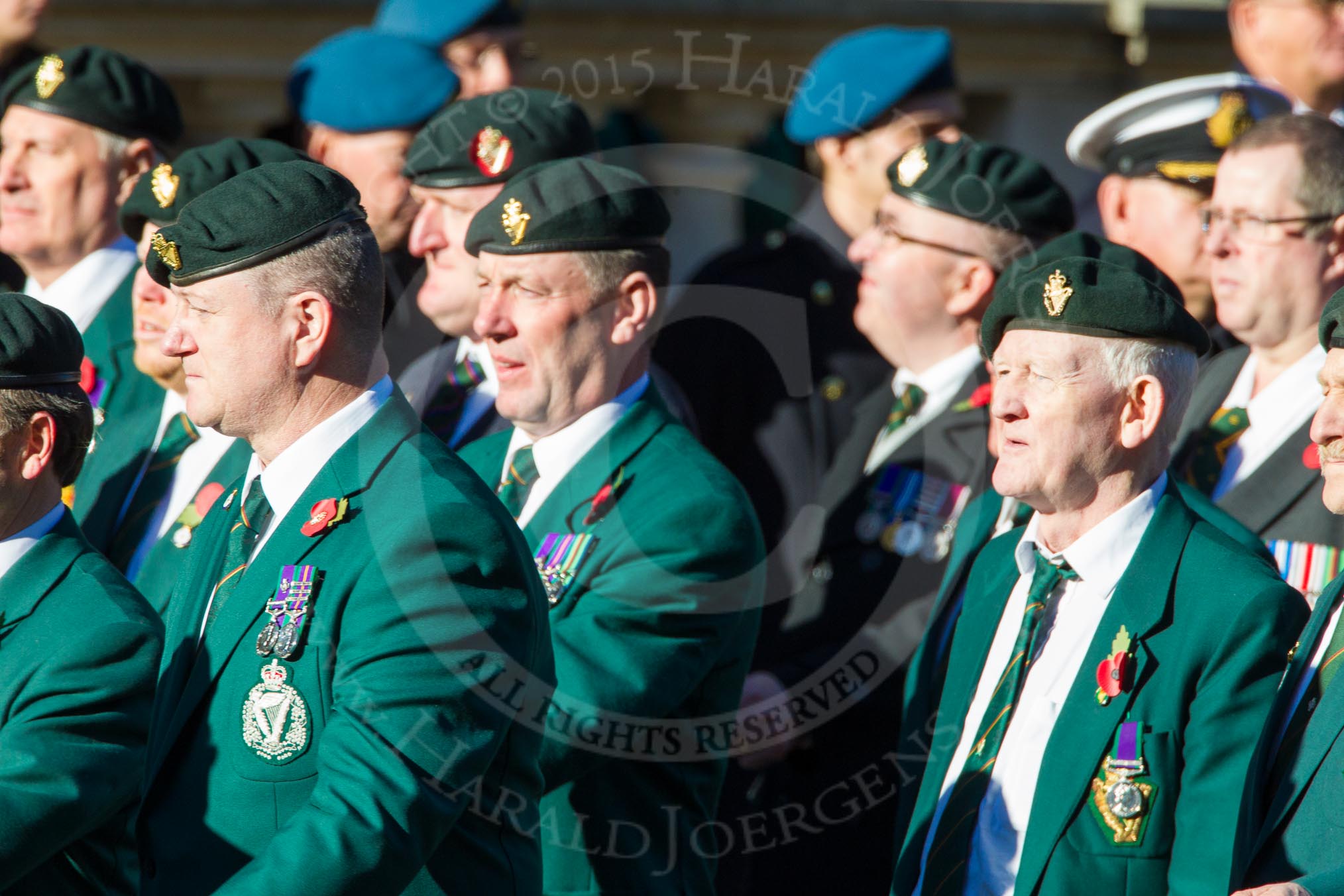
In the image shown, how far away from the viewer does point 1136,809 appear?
3.36 m

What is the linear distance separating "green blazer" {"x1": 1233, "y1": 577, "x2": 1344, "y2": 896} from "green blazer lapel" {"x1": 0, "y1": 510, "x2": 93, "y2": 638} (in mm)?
2144

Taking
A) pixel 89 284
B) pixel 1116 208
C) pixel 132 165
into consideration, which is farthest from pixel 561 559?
pixel 1116 208

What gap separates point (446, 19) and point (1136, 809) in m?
4.04

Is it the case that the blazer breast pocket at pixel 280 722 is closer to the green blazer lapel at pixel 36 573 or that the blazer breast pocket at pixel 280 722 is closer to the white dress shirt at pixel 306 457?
the white dress shirt at pixel 306 457

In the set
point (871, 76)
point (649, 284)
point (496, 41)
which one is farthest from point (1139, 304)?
point (496, 41)

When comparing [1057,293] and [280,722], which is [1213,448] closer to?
[1057,293]

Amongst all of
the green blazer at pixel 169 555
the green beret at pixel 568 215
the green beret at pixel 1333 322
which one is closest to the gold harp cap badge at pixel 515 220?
the green beret at pixel 568 215

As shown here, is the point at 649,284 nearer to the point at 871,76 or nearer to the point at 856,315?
the point at 856,315

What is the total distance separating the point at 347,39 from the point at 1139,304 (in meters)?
3.51

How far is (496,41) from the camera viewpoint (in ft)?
21.0

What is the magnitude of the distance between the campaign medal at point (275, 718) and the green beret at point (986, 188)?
2636mm

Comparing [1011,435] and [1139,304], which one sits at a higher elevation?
[1139,304]

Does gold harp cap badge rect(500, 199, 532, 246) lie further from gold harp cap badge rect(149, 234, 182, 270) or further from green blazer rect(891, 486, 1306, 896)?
green blazer rect(891, 486, 1306, 896)

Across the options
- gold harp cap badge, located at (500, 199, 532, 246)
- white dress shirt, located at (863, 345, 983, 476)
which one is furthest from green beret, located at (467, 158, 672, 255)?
white dress shirt, located at (863, 345, 983, 476)
